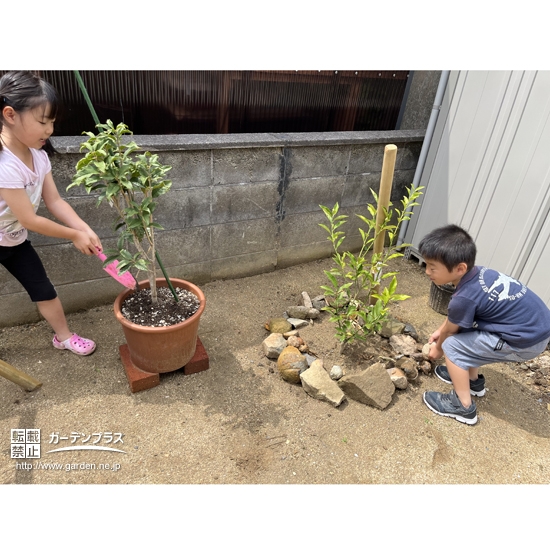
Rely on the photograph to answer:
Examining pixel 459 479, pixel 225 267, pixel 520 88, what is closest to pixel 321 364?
pixel 459 479

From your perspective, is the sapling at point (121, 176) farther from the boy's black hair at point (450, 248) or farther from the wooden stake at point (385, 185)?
the boy's black hair at point (450, 248)

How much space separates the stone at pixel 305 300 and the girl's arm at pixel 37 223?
1.58 meters

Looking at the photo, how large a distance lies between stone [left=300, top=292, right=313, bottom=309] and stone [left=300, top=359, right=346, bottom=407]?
2.45 feet

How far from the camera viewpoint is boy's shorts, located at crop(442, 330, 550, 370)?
2350mm

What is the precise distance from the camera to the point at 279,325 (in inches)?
119

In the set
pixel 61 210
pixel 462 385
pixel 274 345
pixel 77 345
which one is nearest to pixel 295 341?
pixel 274 345

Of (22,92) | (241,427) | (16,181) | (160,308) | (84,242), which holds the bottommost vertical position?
(241,427)

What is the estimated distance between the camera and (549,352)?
10.1 feet

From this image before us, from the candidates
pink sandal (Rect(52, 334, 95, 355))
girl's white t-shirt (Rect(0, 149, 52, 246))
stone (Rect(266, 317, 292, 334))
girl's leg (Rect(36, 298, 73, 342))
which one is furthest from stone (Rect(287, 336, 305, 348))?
girl's white t-shirt (Rect(0, 149, 52, 246))

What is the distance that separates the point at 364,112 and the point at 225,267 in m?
1.92

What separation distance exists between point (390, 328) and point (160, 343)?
5.28 ft

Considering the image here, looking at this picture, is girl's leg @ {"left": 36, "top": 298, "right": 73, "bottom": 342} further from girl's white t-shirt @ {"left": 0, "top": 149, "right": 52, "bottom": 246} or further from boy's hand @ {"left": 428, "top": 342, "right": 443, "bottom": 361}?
boy's hand @ {"left": 428, "top": 342, "right": 443, "bottom": 361}

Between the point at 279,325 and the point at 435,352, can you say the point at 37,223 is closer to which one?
the point at 279,325

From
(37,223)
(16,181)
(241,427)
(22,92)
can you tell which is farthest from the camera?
(241,427)
